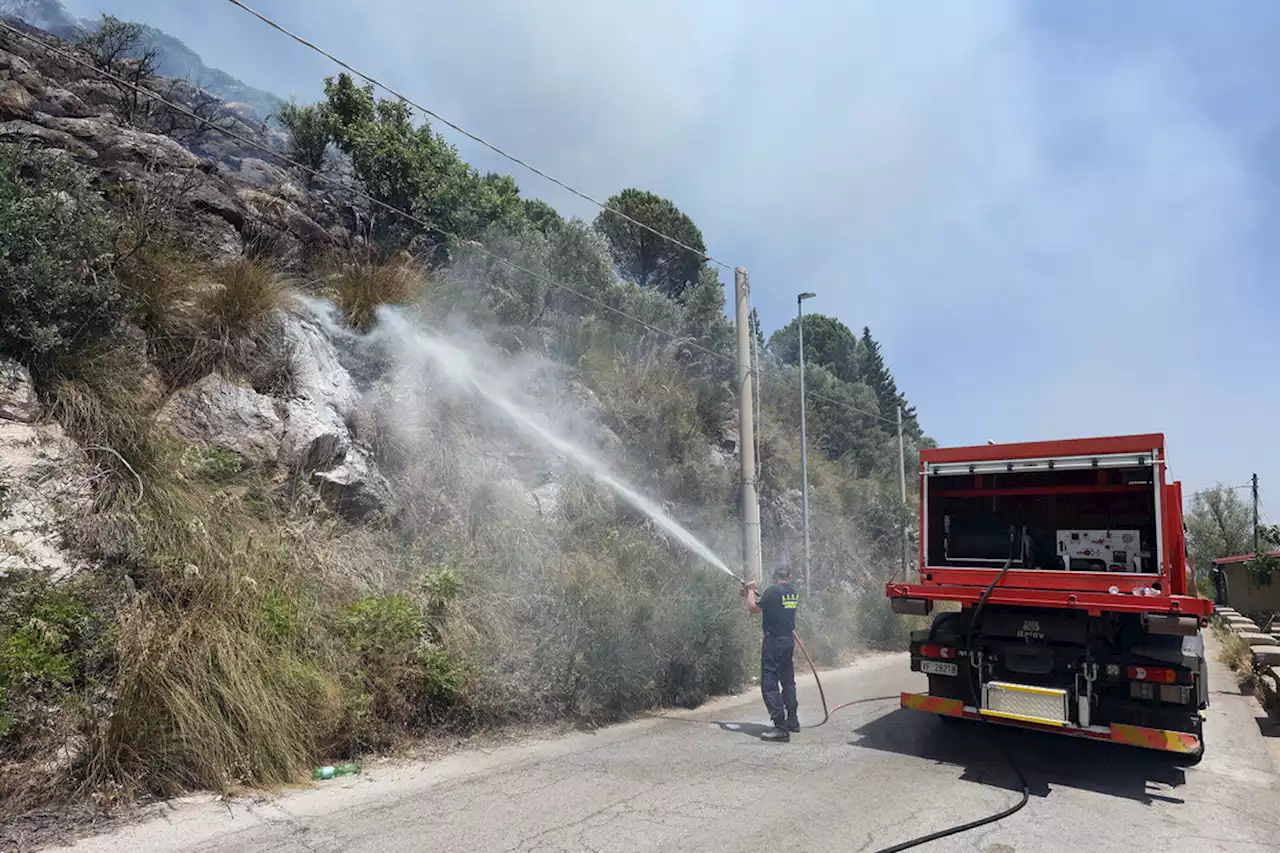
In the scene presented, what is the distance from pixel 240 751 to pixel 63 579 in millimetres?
A: 1915

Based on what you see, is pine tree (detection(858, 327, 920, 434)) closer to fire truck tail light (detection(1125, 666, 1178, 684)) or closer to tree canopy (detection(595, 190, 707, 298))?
tree canopy (detection(595, 190, 707, 298))

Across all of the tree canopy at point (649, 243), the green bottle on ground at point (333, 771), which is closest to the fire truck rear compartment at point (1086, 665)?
the green bottle on ground at point (333, 771)

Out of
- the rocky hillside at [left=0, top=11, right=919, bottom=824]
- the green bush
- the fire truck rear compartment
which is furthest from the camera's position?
the fire truck rear compartment

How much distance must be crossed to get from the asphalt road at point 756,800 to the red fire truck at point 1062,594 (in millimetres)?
507

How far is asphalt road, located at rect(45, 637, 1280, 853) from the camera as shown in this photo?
15.8 feet

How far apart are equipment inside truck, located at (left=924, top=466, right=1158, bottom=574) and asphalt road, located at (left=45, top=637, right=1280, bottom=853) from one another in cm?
180

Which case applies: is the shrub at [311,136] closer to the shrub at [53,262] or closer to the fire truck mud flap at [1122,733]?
the shrub at [53,262]

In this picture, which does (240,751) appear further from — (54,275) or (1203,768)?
(1203,768)

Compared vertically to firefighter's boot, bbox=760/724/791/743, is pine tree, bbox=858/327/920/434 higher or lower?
higher

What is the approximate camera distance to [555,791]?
5.79 metres

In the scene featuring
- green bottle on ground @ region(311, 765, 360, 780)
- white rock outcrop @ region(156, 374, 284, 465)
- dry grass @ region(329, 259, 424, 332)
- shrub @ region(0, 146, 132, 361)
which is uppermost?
dry grass @ region(329, 259, 424, 332)

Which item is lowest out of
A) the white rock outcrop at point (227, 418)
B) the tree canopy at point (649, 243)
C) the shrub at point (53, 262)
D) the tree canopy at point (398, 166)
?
the white rock outcrop at point (227, 418)

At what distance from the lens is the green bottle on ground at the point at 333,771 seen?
234 inches

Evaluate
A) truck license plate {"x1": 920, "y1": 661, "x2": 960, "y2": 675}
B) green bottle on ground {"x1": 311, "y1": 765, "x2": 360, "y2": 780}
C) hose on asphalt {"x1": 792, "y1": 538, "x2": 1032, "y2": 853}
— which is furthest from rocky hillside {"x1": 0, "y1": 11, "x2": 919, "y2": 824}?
hose on asphalt {"x1": 792, "y1": 538, "x2": 1032, "y2": 853}
